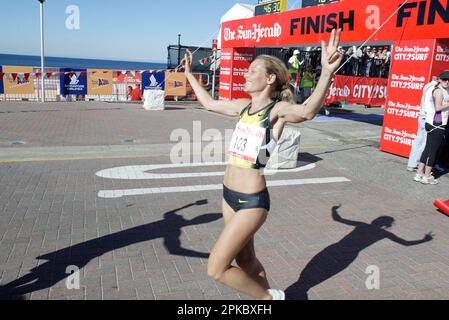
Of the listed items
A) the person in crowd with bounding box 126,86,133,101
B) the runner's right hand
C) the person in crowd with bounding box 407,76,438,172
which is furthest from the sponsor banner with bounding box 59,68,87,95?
Result: the runner's right hand

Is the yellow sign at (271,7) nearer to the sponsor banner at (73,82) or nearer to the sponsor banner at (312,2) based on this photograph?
the sponsor banner at (312,2)

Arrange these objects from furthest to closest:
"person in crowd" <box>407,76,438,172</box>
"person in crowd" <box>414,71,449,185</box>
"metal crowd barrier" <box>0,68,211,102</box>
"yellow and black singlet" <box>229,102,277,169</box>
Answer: "metal crowd barrier" <box>0,68,211,102</box> → "person in crowd" <box>407,76,438,172</box> → "person in crowd" <box>414,71,449,185</box> → "yellow and black singlet" <box>229,102,277,169</box>

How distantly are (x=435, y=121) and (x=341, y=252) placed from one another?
13.0 ft

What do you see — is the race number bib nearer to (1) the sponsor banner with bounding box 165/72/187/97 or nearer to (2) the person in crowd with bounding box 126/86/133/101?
(1) the sponsor banner with bounding box 165/72/187/97

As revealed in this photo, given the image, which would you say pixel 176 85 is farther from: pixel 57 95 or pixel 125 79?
pixel 57 95

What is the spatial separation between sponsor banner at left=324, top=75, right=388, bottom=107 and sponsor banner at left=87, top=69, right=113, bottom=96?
1123 centimetres

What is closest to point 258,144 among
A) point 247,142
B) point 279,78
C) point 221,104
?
point 247,142

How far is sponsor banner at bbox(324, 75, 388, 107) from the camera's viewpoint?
18.2 meters

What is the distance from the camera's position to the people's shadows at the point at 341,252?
3752mm

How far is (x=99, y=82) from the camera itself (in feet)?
68.0

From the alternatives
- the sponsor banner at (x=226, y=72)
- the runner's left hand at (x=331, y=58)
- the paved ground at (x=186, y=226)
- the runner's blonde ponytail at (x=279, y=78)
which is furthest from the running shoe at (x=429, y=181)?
the sponsor banner at (x=226, y=72)
